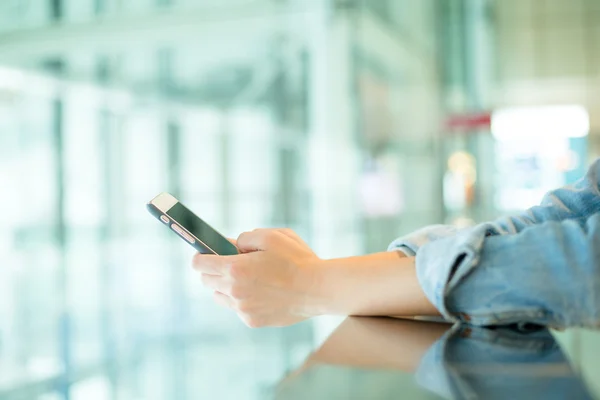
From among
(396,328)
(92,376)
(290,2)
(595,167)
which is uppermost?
(290,2)

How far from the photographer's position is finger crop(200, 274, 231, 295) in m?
0.69

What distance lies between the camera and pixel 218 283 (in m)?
0.71

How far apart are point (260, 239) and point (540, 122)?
171 inches

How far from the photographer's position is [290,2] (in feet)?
13.8

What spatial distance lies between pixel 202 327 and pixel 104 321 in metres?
0.70

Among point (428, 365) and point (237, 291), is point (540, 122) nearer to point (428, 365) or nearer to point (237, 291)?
point (237, 291)

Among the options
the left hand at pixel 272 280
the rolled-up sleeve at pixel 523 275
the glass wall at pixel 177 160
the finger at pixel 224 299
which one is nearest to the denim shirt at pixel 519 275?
the rolled-up sleeve at pixel 523 275

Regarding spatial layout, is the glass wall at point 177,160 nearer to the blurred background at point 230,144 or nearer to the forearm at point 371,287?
the blurred background at point 230,144

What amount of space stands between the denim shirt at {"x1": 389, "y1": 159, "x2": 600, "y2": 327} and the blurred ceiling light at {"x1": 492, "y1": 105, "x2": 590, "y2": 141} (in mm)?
4230

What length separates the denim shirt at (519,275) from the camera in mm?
521

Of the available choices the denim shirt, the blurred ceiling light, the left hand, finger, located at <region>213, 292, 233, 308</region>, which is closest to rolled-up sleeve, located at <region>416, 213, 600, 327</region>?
the denim shirt

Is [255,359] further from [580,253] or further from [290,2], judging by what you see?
[580,253]

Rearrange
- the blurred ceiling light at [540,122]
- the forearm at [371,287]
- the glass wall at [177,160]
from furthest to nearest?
the blurred ceiling light at [540,122] < the glass wall at [177,160] < the forearm at [371,287]

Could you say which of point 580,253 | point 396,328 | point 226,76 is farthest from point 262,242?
point 226,76
